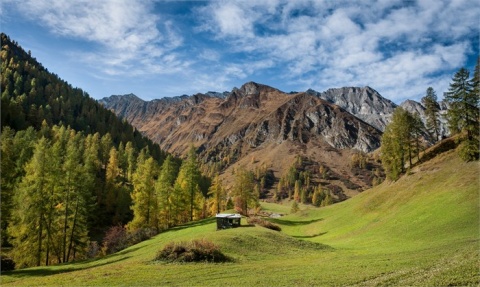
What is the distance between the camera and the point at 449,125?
220 ft

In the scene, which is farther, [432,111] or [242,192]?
[242,192]

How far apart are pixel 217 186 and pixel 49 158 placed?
55.0 m

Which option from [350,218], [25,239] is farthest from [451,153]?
[25,239]

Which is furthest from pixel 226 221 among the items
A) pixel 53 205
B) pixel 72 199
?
pixel 53 205

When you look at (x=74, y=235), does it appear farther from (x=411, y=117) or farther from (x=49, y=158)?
A: (x=411, y=117)

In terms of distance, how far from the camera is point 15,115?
5541 inches

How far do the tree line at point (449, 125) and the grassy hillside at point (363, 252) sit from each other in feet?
14.4

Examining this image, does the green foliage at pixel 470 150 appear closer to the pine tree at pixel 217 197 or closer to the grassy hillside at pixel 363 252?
the grassy hillside at pixel 363 252

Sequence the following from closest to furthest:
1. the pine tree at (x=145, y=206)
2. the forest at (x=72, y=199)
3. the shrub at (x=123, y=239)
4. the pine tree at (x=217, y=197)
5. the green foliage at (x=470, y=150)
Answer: the forest at (x=72, y=199) → the shrub at (x=123, y=239) → the green foliage at (x=470, y=150) → the pine tree at (x=145, y=206) → the pine tree at (x=217, y=197)

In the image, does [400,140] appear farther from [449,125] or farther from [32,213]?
[32,213]

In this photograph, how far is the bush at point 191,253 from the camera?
107 ft

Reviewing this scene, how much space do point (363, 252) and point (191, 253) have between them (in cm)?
2037

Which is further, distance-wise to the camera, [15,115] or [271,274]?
[15,115]

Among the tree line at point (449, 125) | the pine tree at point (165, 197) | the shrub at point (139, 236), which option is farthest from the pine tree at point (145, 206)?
the tree line at point (449, 125)
